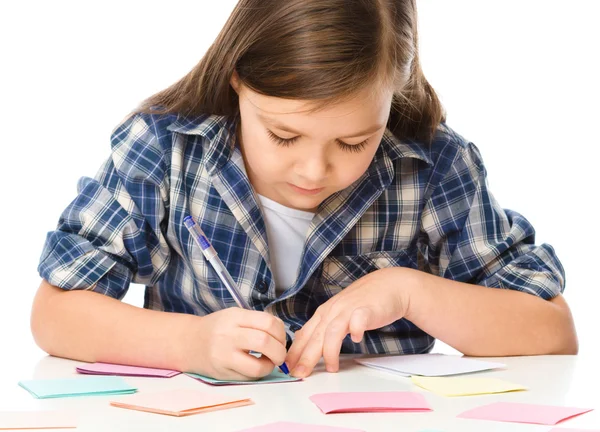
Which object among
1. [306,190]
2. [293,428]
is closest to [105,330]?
[306,190]

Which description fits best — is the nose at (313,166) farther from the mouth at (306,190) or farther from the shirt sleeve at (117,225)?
the shirt sleeve at (117,225)

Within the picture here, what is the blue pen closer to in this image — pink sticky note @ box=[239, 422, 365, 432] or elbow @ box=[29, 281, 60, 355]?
elbow @ box=[29, 281, 60, 355]

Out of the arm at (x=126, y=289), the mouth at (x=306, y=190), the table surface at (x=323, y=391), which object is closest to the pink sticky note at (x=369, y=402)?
the table surface at (x=323, y=391)

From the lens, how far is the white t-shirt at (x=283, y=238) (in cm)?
121

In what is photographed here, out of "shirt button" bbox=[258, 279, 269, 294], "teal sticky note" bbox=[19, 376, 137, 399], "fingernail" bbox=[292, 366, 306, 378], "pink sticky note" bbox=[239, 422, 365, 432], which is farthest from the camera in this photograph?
"shirt button" bbox=[258, 279, 269, 294]

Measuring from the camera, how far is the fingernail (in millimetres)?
918

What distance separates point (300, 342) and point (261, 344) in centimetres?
11

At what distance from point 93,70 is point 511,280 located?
4.14ft

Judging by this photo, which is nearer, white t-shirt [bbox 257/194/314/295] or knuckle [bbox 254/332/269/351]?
knuckle [bbox 254/332/269/351]

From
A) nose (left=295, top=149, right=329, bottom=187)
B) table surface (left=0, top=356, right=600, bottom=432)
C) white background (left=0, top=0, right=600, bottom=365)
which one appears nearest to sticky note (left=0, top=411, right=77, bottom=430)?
table surface (left=0, top=356, right=600, bottom=432)

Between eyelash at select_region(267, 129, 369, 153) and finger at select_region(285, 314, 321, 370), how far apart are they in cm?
20

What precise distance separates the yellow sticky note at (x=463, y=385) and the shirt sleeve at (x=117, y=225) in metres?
0.42

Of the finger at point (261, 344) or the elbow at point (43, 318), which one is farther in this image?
the elbow at point (43, 318)

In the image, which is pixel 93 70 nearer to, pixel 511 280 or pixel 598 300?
pixel 511 280
